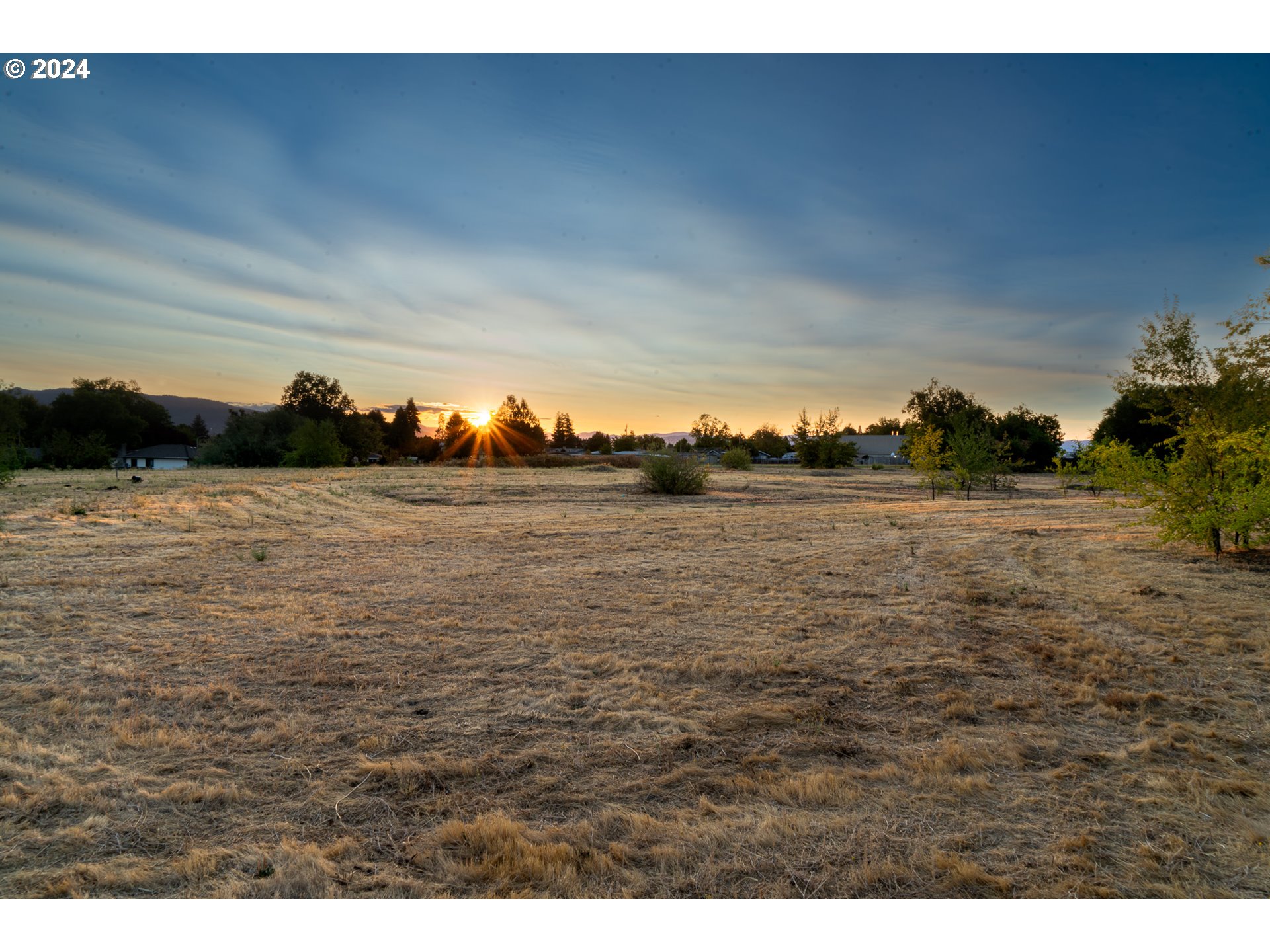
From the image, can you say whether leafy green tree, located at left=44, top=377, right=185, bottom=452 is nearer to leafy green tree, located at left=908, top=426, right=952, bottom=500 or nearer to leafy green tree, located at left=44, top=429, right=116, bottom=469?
leafy green tree, located at left=44, top=429, right=116, bottom=469

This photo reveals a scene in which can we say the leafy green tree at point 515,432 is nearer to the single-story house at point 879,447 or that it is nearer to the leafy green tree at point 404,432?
the leafy green tree at point 404,432

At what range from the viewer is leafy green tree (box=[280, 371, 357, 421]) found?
67.8m

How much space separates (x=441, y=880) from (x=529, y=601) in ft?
15.0

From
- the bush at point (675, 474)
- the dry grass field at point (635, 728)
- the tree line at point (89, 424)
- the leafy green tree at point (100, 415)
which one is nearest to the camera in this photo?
the dry grass field at point (635, 728)

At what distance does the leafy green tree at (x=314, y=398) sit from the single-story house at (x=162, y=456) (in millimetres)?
10710

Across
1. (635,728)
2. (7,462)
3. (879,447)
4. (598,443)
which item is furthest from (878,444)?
(635,728)

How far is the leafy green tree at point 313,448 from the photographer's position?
149ft

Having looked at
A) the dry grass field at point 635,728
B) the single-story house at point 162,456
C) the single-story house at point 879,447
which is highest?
the single-story house at point 879,447

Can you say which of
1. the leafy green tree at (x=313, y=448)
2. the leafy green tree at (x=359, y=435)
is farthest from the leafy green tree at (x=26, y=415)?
the leafy green tree at (x=359, y=435)

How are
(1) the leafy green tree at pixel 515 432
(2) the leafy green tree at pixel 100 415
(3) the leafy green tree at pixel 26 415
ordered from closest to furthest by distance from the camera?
(3) the leafy green tree at pixel 26 415
(2) the leafy green tree at pixel 100 415
(1) the leafy green tree at pixel 515 432

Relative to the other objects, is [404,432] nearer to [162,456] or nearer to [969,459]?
[162,456]

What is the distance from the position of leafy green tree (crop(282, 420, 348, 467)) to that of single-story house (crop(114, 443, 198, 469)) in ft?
66.0

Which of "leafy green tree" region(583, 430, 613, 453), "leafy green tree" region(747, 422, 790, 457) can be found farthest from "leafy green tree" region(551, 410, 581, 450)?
"leafy green tree" region(747, 422, 790, 457)

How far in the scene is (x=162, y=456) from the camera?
6172 centimetres
